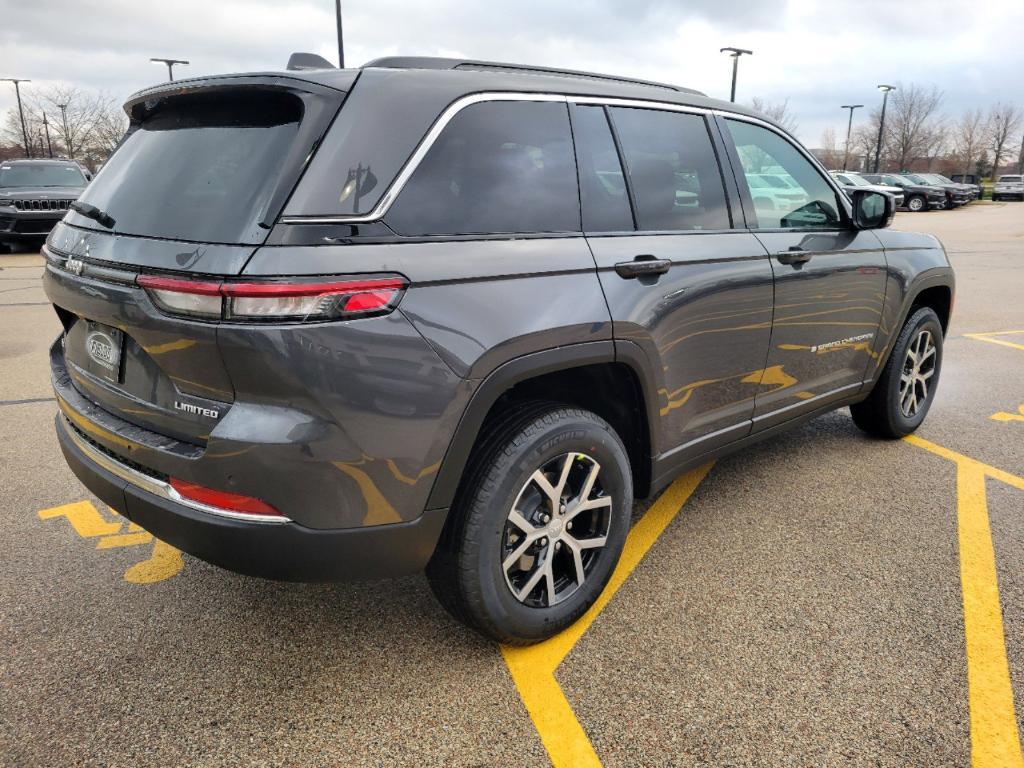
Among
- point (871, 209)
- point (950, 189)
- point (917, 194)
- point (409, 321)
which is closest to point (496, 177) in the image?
point (409, 321)

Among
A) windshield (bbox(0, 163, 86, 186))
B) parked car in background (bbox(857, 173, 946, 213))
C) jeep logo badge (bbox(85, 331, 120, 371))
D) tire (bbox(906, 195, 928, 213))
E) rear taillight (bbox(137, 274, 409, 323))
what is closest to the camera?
rear taillight (bbox(137, 274, 409, 323))

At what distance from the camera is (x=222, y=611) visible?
272 centimetres

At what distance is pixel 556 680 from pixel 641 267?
137 centimetres

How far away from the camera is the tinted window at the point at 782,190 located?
3.27 m

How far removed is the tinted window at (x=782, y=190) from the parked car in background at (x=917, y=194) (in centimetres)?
3296

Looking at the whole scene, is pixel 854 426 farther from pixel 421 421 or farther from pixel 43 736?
pixel 43 736

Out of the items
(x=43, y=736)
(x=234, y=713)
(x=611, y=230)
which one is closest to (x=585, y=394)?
(x=611, y=230)

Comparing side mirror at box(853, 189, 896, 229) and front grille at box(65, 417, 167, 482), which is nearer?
front grille at box(65, 417, 167, 482)

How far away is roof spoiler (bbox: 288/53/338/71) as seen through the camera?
240cm

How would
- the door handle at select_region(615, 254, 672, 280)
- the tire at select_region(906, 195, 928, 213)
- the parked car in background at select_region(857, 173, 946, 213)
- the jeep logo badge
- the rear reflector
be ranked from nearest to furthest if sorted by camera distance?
the rear reflector < the jeep logo badge < the door handle at select_region(615, 254, 672, 280) < the parked car in background at select_region(857, 173, 946, 213) < the tire at select_region(906, 195, 928, 213)

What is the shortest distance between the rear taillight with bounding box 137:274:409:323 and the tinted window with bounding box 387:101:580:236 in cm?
22

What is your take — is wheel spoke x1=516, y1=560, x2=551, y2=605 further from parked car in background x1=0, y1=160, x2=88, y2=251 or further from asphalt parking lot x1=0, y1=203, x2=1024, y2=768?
parked car in background x1=0, y1=160, x2=88, y2=251

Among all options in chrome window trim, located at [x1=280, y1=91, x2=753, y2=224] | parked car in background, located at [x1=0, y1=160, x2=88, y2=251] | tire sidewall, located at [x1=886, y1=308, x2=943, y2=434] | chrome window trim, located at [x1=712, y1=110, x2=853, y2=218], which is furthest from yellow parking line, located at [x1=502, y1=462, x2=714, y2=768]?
parked car in background, located at [x1=0, y1=160, x2=88, y2=251]

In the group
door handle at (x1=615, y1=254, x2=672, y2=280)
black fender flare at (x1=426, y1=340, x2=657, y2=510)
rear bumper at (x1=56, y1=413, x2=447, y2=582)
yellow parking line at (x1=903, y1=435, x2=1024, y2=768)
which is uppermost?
door handle at (x1=615, y1=254, x2=672, y2=280)
